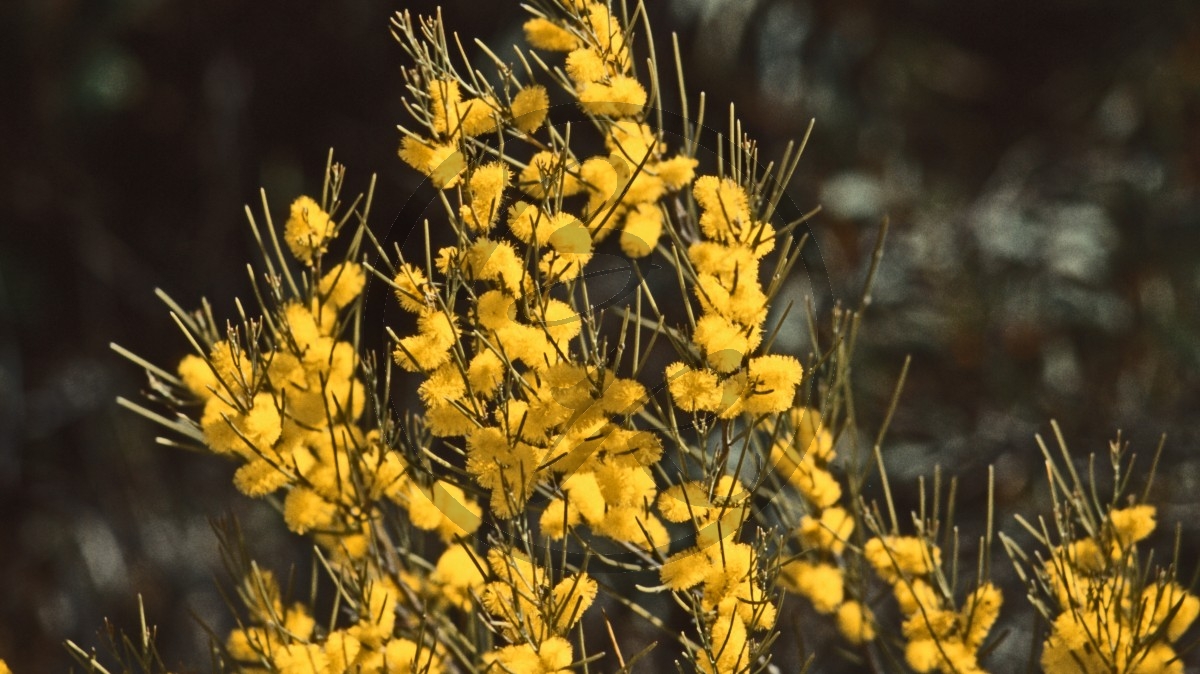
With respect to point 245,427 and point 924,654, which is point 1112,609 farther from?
point 245,427

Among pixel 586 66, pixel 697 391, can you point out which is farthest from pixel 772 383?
pixel 586 66

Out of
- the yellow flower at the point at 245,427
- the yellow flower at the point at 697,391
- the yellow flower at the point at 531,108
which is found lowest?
the yellow flower at the point at 245,427

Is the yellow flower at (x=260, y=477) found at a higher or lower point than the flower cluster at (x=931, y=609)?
higher

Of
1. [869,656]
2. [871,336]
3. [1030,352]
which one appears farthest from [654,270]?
[1030,352]

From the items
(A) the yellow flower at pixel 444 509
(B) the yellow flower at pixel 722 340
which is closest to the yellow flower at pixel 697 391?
(B) the yellow flower at pixel 722 340

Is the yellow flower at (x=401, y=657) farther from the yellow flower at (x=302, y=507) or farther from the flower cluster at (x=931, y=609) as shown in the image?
the flower cluster at (x=931, y=609)

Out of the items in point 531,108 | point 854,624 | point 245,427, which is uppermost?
point 531,108
